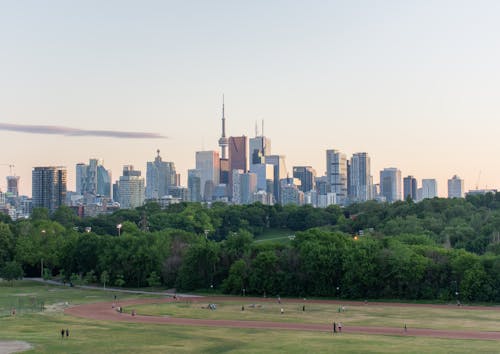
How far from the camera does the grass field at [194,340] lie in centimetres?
6188

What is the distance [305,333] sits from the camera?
72.6 m

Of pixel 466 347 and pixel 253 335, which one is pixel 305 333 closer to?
pixel 253 335

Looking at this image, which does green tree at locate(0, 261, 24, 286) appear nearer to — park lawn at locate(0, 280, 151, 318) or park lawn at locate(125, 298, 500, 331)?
park lawn at locate(0, 280, 151, 318)

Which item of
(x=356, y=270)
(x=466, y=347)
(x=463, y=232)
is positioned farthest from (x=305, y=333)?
(x=463, y=232)

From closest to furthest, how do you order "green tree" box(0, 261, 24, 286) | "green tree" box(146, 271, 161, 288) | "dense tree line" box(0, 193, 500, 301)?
1. "dense tree line" box(0, 193, 500, 301)
2. "green tree" box(146, 271, 161, 288)
3. "green tree" box(0, 261, 24, 286)

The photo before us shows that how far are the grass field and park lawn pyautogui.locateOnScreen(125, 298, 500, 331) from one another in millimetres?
929

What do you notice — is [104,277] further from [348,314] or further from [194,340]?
[194,340]

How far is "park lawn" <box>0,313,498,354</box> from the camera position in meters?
61.8

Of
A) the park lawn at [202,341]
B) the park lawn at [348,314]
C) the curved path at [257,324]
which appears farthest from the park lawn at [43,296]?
the park lawn at [202,341]

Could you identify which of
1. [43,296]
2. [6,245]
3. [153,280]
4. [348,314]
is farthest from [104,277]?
[348,314]

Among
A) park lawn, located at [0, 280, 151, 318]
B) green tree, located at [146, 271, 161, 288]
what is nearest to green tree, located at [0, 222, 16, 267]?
park lawn, located at [0, 280, 151, 318]

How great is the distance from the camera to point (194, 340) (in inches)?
2665

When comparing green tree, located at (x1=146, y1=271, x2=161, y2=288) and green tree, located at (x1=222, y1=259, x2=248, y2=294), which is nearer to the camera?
green tree, located at (x1=222, y1=259, x2=248, y2=294)

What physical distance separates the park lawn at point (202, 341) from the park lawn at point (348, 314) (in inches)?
362
